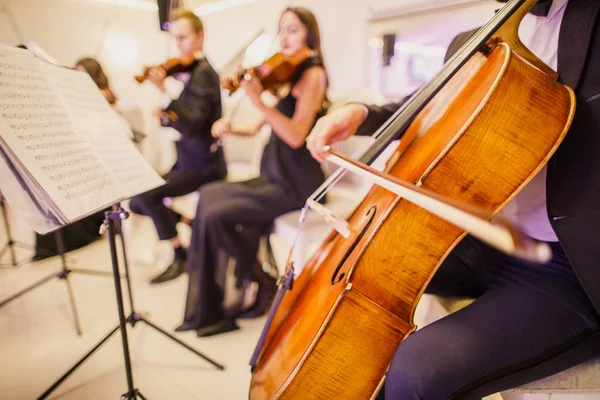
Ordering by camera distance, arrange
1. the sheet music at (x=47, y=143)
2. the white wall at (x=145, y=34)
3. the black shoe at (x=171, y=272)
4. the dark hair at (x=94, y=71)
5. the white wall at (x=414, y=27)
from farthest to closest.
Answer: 1. the white wall at (x=145, y=34)
2. the dark hair at (x=94, y=71)
3. the white wall at (x=414, y=27)
4. the black shoe at (x=171, y=272)
5. the sheet music at (x=47, y=143)

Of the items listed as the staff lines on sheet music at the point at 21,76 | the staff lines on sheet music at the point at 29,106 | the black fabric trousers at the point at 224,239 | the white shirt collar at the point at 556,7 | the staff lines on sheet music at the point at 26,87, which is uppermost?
the white shirt collar at the point at 556,7

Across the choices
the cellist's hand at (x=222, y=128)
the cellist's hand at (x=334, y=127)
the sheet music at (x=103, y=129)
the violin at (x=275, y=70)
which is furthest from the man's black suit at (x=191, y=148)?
the cellist's hand at (x=334, y=127)

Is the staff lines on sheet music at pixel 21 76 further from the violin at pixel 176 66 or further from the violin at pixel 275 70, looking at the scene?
the violin at pixel 176 66

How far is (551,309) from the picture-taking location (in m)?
0.59

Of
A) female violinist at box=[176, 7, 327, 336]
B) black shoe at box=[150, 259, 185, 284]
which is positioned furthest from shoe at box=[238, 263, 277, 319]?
black shoe at box=[150, 259, 185, 284]

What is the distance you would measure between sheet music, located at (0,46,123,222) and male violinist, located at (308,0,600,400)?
2.23 ft

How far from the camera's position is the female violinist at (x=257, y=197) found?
1.40 m

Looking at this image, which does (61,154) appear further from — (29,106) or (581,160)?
(581,160)

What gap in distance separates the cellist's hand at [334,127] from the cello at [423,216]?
0.18 metres

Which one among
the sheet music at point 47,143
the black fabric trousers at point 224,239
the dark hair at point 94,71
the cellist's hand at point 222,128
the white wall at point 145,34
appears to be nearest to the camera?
the sheet music at point 47,143

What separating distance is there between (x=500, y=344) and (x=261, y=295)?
3.71ft

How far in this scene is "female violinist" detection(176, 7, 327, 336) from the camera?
1403 mm

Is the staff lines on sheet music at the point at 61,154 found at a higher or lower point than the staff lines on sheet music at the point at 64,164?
higher

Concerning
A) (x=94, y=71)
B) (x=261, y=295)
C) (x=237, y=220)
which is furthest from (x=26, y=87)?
(x=94, y=71)
